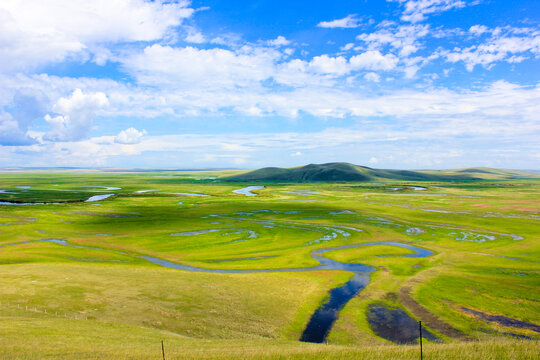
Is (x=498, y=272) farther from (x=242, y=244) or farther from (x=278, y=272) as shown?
(x=242, y=244)

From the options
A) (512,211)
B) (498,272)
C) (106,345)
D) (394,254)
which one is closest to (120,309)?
(106,345)

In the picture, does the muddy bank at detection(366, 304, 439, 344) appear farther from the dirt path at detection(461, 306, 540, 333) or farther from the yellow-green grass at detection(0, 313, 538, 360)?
the yellow-green grass at detection(0, 313, 538, 360)

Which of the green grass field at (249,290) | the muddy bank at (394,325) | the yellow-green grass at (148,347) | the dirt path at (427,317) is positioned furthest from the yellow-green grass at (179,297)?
the dirt path at (427,317)

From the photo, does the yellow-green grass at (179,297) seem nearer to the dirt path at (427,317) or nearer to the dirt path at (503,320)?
the dirt path at (427,317)

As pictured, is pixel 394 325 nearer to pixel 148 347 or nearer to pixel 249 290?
pixel 249 290

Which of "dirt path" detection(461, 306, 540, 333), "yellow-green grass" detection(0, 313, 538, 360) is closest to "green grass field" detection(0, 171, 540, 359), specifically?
"yellow-green grass" detection(0, 313, 538, 360)

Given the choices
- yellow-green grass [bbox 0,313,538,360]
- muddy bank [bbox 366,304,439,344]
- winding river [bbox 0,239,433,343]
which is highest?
yellow-green grass [bbox 0,313,538,360]

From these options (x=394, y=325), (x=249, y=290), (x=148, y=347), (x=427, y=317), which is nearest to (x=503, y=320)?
(x=427, y=317)
